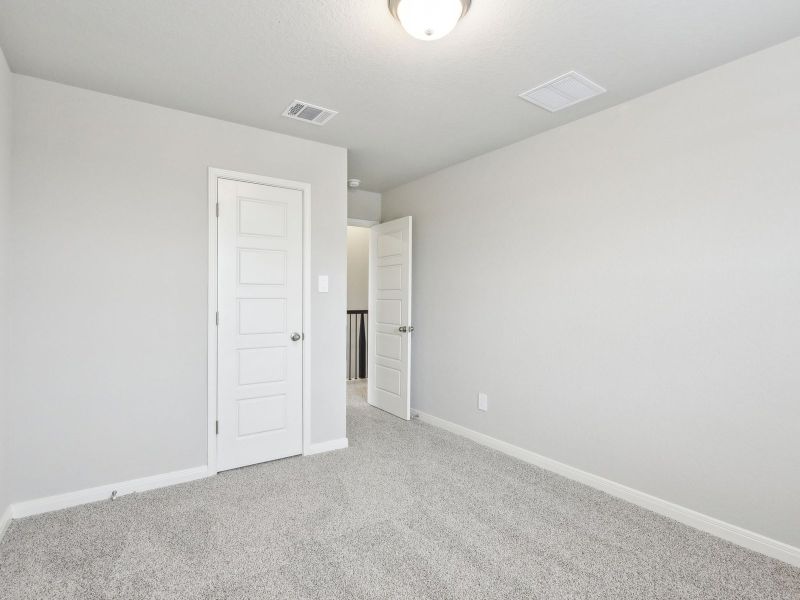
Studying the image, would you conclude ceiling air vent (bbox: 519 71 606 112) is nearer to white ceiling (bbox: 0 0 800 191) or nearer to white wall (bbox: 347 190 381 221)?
white ceiling (bbox: 0 0 800 191)

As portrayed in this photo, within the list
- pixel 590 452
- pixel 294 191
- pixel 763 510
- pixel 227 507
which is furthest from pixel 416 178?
pixel 763 510

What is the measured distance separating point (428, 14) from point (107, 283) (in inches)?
92.6

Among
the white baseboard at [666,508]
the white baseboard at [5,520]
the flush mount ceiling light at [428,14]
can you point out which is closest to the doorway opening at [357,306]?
the white baseboard at [666,508]

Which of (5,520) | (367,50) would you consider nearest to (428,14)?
(367,50)

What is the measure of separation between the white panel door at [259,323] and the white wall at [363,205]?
1.56 meters

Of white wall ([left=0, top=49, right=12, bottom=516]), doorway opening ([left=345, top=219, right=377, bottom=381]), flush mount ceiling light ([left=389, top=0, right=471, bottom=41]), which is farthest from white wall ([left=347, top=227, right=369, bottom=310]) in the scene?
flush mount ceiling light ([left=389, top=0, right=471, bottom=41])

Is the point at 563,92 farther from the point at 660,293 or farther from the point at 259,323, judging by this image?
the point at 259,323

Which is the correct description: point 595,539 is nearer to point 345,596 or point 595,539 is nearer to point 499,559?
point 499,559

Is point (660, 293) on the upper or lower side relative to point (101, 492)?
upper

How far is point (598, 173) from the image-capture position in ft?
9.25

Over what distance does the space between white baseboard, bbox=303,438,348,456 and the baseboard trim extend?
738 mm

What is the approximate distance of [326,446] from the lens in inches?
135

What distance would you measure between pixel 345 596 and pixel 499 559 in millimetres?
743

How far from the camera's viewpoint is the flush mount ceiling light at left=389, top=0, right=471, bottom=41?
66.1 inches
